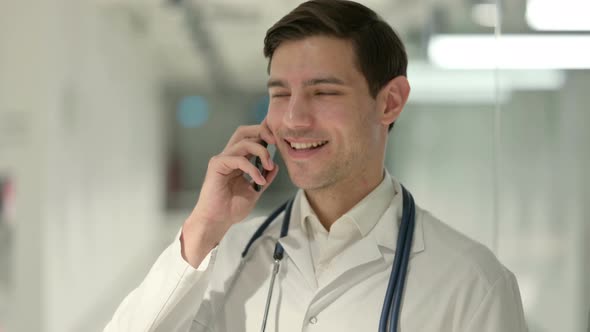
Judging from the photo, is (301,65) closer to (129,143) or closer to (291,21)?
(291,21)

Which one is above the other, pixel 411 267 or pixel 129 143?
pixel 411 267

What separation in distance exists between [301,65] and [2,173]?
3316 mm

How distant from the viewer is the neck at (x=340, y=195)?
4.97 feet

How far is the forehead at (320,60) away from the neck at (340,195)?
24cm

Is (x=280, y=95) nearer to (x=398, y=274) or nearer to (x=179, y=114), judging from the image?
(x=398, y=274)

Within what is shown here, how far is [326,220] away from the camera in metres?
1.54

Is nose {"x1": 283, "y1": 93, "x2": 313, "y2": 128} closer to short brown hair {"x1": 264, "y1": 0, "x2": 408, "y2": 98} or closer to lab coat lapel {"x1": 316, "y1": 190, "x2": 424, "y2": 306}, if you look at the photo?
short brown hair {"x1": 264, "y1": 0, "x2": 408, "y2": 98}

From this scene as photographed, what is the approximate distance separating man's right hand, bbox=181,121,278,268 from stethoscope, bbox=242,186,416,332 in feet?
0.39

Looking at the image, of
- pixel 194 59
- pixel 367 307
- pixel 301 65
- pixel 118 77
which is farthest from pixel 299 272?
pixel 194 59

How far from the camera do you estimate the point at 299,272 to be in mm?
1491

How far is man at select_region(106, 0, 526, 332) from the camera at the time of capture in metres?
1.40

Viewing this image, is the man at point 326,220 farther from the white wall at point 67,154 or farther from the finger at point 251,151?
the white wall at point 67,154

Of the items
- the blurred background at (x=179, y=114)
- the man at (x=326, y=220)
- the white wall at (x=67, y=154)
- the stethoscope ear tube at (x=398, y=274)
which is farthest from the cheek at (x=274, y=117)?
the white wall at (x=67, y=154)

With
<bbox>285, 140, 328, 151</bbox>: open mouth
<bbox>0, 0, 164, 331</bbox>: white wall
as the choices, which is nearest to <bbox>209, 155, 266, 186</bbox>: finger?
<bbox>285, 140, 328, 151</bbox>: open mouth
